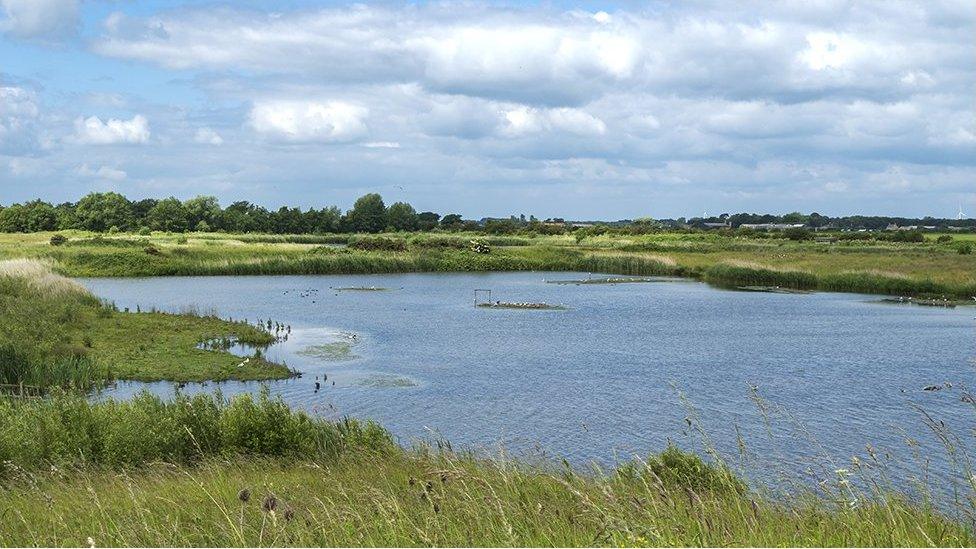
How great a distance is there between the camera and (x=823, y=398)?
Answer: 2583 cm

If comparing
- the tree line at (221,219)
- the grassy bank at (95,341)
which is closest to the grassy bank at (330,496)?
the grassy bank at (95,341)

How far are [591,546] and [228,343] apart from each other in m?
29.1

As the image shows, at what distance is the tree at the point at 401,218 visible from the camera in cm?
15375

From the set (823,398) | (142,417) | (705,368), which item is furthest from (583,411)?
(142,417)

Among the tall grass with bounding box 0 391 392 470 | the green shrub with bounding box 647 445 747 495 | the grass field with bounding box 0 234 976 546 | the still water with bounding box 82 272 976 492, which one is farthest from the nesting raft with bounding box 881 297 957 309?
the tall grass with bounding box 0 391 392 470

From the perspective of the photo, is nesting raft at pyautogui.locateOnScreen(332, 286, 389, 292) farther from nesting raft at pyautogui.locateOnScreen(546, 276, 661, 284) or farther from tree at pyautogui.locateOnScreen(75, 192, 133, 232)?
tree at pyautogui.locateOnScreen(75, 192, 133, 232)

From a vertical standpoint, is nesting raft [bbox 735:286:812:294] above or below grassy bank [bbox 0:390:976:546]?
below

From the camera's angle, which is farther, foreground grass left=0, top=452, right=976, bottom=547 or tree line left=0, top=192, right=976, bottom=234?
tree line left=0, top=192, right=976, bottom=234

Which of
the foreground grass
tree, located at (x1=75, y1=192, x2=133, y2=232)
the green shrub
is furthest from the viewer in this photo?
tree, located at (x1=75, y1=192, x2=133, y2=232)

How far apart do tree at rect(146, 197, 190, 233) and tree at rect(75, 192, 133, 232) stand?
3.15 meters

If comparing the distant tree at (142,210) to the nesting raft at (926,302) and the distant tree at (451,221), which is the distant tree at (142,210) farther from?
the nesting raft at (926,302)

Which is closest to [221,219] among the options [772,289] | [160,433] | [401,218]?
[401,218]

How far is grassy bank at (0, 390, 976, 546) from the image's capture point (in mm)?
7309

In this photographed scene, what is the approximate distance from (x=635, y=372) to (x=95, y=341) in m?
18.2
